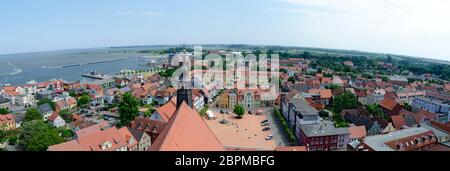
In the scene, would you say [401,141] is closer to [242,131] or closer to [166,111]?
[242,131]

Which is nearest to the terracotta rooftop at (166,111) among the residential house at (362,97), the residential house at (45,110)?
the residential house at (45,110)

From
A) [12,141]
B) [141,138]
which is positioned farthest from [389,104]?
[12,141]

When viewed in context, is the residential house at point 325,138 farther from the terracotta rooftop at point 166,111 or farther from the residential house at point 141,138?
the residential house at point 141,138

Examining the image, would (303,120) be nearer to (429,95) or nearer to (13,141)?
(13,141)

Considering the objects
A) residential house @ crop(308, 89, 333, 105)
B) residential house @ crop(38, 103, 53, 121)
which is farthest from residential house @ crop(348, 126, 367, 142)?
residential house @ crop(38, 103, 53, 121)

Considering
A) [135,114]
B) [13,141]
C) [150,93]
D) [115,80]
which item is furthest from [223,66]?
[13,141]

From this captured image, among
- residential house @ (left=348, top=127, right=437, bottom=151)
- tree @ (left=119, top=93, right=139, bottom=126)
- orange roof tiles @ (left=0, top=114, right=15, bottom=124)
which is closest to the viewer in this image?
residential house @ (left=348, top=127, right=437, bottom=151)

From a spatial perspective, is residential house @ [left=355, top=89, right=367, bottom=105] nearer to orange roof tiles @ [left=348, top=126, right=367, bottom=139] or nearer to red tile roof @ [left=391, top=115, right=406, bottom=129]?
red tile roof @ [left=391, top=115, right=406, bottom=129]
